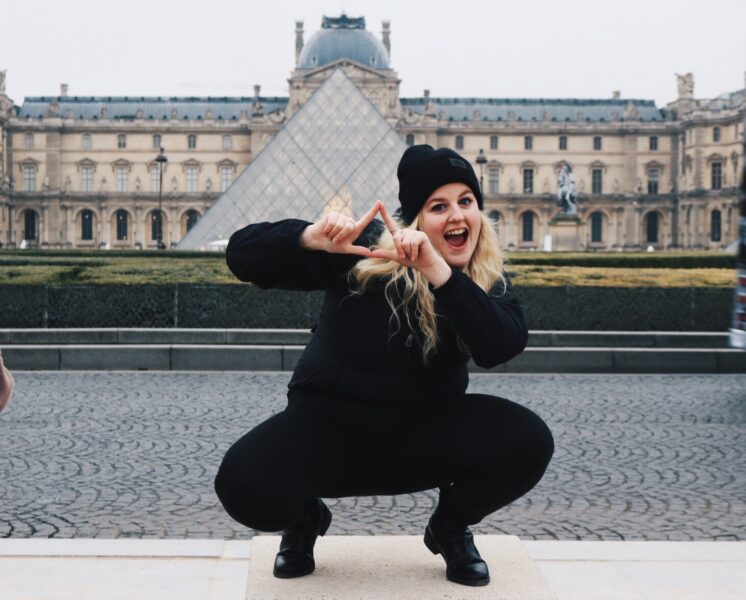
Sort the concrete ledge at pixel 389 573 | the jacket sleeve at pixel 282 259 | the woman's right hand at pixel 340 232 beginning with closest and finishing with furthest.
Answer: the woman's right hand at pixel 340 232 < the concrete ledge at pixel 389 573 < the jacket sleeve at pixel 282 259

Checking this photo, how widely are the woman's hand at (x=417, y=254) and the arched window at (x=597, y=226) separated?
6684 cm

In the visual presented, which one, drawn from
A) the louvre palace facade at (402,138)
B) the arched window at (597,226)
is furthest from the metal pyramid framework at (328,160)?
the arched window at (597,226)

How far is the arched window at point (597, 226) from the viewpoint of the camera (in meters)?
67.6

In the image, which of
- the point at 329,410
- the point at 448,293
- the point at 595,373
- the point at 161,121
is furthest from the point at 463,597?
the point at 161,121

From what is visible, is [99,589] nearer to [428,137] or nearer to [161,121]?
[428,137]

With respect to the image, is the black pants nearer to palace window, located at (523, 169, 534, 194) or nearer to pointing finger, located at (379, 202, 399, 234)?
pointing finger, located at (379, 202, 399, 234)

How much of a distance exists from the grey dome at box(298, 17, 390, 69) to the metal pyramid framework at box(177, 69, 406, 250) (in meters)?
42.3

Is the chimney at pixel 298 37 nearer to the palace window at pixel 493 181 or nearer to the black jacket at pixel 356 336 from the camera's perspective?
the palace window at pixel 493 181

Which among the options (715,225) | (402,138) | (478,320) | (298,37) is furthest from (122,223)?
(478,320)

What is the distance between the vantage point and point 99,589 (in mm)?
2684

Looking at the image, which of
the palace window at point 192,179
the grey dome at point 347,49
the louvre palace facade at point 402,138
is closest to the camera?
the louvre palace facade at point 402,138

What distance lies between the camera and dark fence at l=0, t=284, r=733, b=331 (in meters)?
10.5

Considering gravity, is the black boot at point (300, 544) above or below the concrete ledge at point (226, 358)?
above

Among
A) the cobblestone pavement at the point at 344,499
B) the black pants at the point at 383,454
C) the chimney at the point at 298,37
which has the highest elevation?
the chimney at the point at 298,37
